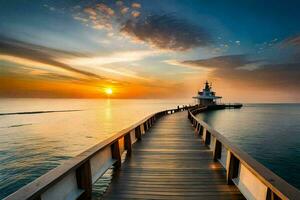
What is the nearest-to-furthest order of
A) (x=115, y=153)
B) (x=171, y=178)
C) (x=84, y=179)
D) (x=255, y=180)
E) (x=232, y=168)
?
1. (x=255, y=180)
2. (x=84, y=179)
3. (x=232, y=168)
4. (x=171, y=178)
5. (x=115, y=153)

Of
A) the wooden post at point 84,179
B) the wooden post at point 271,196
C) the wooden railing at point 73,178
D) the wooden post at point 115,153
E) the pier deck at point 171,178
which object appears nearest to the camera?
the wooden railing at point 73,178

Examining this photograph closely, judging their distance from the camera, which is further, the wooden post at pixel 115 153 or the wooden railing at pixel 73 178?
the wooden post at pixel 115 153

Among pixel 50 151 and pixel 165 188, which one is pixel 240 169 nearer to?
pixel 165 188

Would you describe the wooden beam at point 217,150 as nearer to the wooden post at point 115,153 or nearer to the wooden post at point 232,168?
the wooden post at point 232,168

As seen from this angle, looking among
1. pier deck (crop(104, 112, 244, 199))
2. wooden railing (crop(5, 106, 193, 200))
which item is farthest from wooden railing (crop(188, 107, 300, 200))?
wooden railing (crop(5, 106, 193, 200))

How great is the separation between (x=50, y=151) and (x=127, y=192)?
58.8ft

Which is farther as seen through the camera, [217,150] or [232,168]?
[217,150]

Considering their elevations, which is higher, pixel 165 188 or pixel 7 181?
pixel 165 188

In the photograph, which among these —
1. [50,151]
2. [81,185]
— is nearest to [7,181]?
[50,151]

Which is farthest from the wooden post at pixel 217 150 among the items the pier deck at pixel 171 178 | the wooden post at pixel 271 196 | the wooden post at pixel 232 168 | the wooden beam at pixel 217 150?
the wooden post at pixel 271 196

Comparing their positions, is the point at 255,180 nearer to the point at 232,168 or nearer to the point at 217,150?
the point at 232,168

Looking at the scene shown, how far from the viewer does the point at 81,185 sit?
3377 millimetres

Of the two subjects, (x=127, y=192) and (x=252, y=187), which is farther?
(x=127, y=192)

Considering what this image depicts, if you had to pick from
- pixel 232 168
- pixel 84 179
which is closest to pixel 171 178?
pixel 232 168
